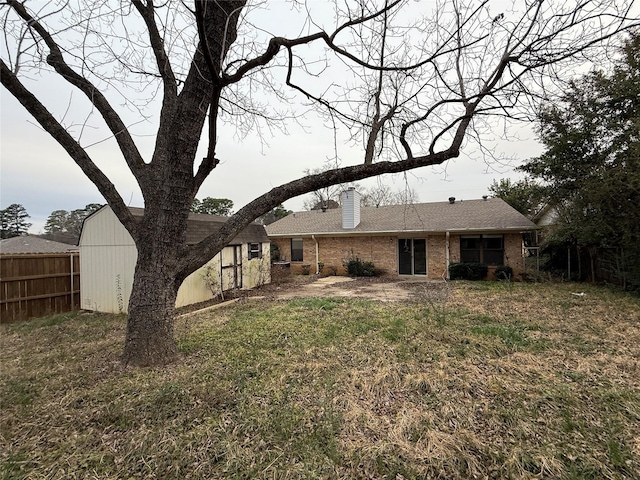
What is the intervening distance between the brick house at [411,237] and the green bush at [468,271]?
444 millimetres

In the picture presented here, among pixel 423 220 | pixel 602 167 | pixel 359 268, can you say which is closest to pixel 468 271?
pixel 423 220

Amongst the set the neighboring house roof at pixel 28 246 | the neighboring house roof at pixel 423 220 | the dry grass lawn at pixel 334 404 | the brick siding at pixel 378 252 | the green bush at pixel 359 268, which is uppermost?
the neighboring house roof at pixel 423 220

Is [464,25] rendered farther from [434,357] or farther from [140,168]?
[140,168]

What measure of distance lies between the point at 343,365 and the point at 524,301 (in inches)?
249

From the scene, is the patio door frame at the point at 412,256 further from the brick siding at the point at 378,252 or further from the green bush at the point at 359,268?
the green bush at the point at 359,268

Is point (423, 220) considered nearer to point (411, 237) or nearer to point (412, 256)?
point (411, 237)

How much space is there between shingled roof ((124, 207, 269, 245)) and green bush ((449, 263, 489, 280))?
8051 mm

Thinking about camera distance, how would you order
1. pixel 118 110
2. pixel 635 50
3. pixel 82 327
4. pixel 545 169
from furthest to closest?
pixel 545 169 → pixel 635 50 → pixel 82 327 → pixel 118 110

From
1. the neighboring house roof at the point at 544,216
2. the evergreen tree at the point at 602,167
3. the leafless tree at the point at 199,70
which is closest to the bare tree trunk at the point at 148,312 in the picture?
the leafless tree at the point at 199,70

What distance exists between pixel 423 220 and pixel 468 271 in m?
3.01

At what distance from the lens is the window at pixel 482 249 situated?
12180 mm

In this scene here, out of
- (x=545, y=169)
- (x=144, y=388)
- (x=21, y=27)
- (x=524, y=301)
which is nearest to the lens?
(x=21, y=27)

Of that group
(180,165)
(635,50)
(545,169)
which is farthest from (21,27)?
(545,169)

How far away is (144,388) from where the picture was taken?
3104 mm
